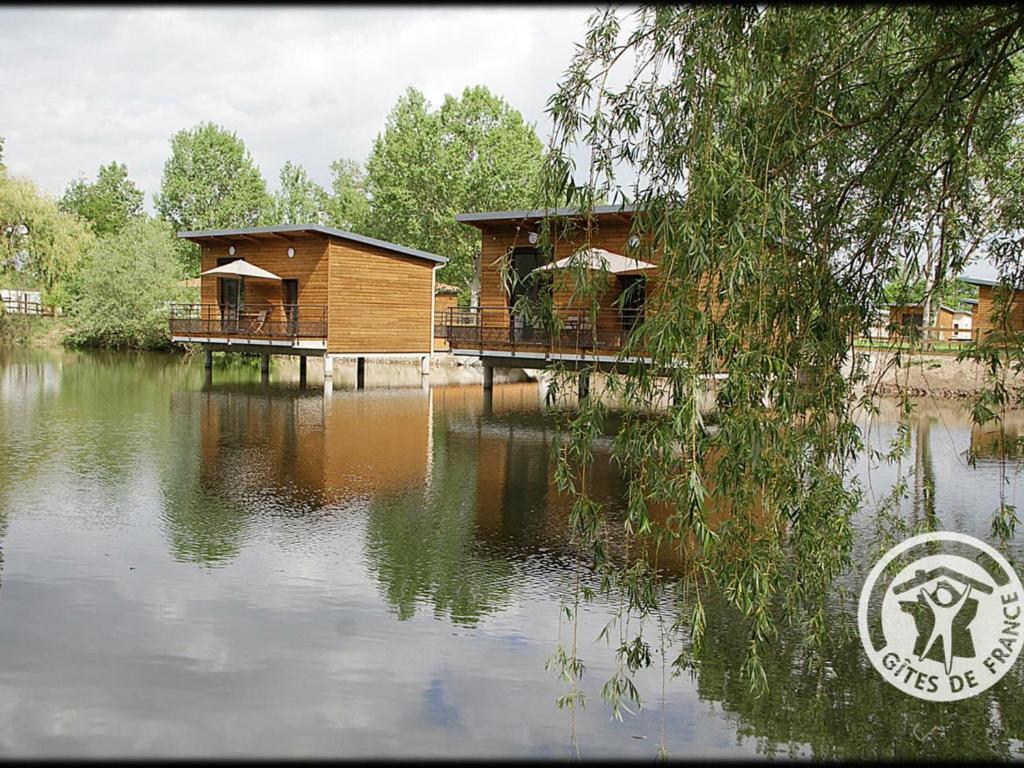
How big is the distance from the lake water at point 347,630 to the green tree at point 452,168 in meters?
25.4

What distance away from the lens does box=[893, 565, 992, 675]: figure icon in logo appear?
5.56 m

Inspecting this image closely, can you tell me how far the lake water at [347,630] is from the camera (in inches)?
177

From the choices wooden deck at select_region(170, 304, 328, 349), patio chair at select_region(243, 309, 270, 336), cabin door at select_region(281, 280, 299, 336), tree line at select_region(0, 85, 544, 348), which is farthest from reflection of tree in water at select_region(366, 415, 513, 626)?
tree line at select_region(0, 85, 544, 348)

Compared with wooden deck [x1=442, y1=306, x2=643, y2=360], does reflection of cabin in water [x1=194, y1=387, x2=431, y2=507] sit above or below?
below

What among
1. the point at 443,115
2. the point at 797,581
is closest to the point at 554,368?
the point at 797,581

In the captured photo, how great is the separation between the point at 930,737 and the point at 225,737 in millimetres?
3472

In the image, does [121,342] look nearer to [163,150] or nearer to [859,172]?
[163,150]

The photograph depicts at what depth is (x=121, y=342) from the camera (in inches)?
1422

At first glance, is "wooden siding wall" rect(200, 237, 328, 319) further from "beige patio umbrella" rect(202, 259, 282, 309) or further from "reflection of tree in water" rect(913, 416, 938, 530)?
"reflection of tree in water" rect(913, 416, 938, 530)

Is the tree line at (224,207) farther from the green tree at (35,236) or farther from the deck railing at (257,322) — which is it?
the deck railing at (257,322)

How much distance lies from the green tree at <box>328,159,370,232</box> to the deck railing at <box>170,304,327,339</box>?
681 inches

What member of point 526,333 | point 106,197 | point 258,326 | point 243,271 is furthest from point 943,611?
point 106,197

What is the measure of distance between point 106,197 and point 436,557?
56.6m

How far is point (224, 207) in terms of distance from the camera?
42.2 metres
